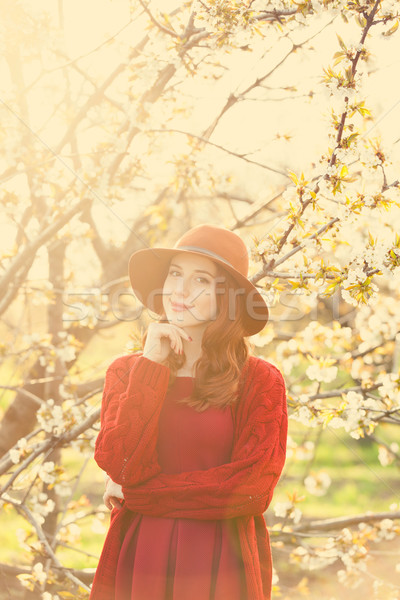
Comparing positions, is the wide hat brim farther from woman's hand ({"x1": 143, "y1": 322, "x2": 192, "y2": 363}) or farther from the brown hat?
woman's hand ({"x1": 143, "y1": 322, "x2": 192, "y2": 363})

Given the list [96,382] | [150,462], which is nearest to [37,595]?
[96,382]

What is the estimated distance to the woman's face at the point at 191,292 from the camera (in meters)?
1.79

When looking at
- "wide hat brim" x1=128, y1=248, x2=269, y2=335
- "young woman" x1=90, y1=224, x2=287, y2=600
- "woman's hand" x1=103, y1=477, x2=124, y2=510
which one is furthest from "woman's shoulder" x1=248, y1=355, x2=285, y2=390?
"woman's hand" x1=103, y1=477, x2=124, y2=510

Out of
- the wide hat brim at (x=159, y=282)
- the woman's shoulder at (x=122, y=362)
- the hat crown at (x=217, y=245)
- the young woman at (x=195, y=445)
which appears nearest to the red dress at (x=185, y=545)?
the young woman at (x=195, y=445)

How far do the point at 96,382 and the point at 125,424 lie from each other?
69.4 inches

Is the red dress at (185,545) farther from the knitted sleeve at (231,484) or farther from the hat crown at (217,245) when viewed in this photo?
the hat crown at (217,245)

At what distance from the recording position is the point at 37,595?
2.95m

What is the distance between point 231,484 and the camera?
1.50m

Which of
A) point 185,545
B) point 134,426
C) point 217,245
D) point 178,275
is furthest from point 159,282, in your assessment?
point 185,545

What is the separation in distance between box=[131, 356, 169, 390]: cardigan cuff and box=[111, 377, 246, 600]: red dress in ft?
0.44

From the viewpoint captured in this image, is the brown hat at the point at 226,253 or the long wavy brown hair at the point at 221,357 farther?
the brown hat at the point at 226,253

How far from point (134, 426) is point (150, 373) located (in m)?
0.16

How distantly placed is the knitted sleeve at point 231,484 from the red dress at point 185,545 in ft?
0.16

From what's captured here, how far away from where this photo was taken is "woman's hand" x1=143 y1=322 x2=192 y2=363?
169 centimetres
